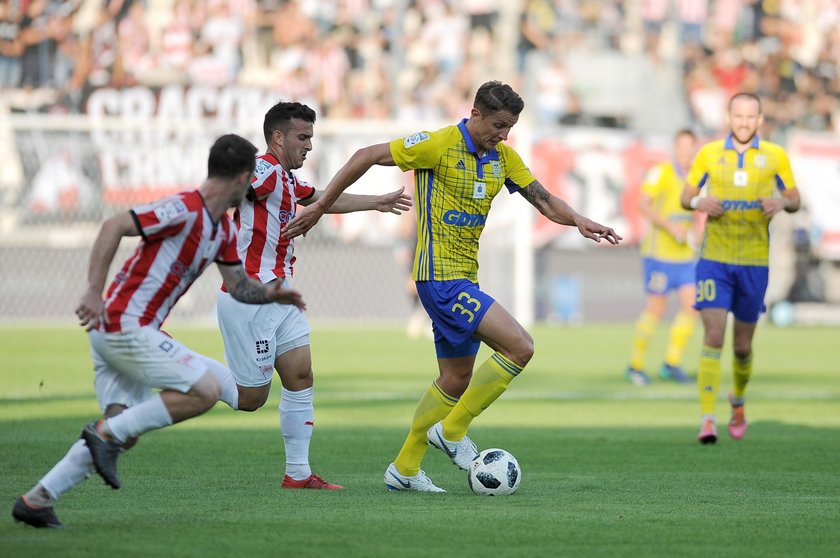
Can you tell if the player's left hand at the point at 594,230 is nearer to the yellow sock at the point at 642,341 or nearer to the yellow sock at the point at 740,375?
the yellow sock at the point at 740,375

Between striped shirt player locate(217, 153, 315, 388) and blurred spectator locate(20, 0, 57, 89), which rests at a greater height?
blurred spectator locate(20, 0, 57, 89)

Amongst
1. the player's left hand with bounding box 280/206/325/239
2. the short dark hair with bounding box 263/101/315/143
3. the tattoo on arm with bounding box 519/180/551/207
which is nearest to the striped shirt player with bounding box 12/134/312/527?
the player's left hand with bounding box 280/206/325/239

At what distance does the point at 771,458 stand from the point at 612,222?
1672 cm

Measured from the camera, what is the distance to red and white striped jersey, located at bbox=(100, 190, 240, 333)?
5.74m

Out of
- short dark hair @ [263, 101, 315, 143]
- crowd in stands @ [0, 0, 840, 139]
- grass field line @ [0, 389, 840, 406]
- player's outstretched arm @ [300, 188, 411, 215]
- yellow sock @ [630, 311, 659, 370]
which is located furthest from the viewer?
crowd in stands @ [0, 0, 840, 139]

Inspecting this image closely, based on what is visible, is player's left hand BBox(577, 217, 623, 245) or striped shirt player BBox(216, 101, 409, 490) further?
player's left hand BBox(577, 217, 623, 245)

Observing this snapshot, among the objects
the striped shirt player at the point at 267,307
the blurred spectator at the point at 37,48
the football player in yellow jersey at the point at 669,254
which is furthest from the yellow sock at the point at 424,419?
the blurred spectator at the point at 37,48

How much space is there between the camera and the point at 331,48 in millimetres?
26484

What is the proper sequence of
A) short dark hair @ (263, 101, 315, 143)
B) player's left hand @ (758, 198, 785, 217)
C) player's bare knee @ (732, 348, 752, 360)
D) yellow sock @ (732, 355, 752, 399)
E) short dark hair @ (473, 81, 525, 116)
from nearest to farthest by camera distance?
short dark hair @ (473, 81, 525, 116) → short dark hair @ (263, 101, 315, 143) → player's left hand @ (758, 198, 785, 217) → player's bare knee @ (732, 348, 752, 360) → yellow sock @ (732, 355, 752, 399)

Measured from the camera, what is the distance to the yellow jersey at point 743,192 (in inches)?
388

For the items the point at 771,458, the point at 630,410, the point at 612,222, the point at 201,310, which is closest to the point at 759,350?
the point at 612,222

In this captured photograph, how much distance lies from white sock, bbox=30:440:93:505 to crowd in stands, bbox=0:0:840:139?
1960 cm

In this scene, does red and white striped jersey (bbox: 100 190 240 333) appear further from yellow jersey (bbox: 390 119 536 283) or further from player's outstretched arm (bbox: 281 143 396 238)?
yellow jersey (bbox: 390 119 536 283)

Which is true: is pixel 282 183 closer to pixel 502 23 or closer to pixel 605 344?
pixel 605 344
